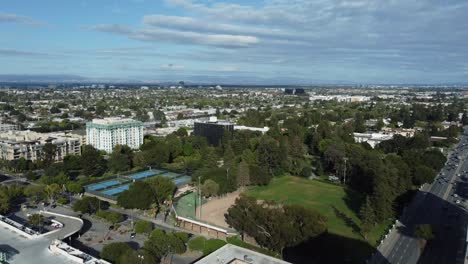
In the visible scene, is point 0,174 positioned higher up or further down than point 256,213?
further down

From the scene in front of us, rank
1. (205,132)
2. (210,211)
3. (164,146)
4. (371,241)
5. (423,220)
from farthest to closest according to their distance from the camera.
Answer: (205,132)
(164,146)
(210,211)
(423,220)
(371,241)

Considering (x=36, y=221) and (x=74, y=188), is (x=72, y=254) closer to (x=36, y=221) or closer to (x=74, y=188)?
(x=36, y=221)

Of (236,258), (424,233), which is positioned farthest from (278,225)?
(424,233)

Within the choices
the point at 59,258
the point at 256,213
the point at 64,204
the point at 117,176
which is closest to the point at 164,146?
the point at 117,176

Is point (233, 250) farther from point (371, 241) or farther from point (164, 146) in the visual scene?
point (164, 146)

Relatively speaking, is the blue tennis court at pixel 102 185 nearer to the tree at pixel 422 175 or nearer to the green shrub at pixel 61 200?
the green shrub at pixel 61 200

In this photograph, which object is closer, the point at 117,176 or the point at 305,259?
the point at 305,259

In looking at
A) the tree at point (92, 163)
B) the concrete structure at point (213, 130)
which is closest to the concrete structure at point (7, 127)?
the tree at point (92, 163)

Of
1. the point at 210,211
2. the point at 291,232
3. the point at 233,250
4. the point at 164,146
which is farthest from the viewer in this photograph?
the point at 164,146
